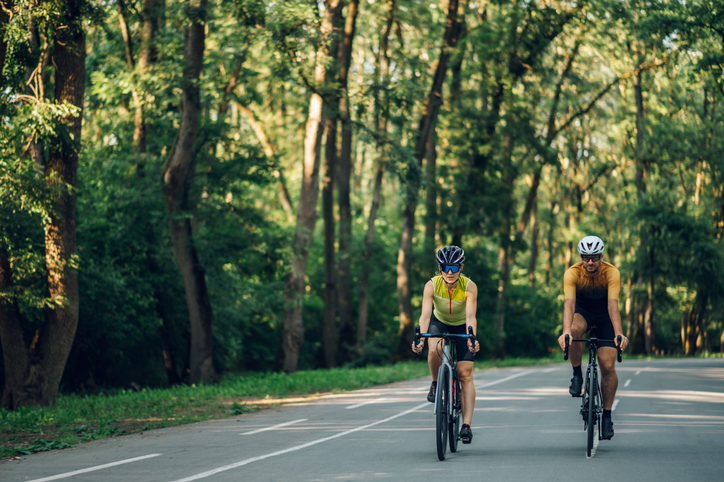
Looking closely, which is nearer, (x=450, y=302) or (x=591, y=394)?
(x=591, y=394)

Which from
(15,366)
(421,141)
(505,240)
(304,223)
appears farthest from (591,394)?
(505,240)

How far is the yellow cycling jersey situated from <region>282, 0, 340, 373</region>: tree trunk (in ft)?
52.5

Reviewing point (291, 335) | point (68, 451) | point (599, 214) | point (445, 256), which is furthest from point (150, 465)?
point (599, 214)

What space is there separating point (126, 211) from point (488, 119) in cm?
1736

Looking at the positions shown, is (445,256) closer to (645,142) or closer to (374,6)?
(374,6)

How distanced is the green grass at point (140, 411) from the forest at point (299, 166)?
245cm

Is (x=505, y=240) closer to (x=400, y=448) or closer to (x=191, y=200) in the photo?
(x=191, y=200)

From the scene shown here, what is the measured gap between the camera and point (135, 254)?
22.0 m

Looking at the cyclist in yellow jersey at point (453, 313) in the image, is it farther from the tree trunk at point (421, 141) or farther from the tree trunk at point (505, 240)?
the tree trunk at point (505, 240)

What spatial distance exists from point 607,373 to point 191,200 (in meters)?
15.0

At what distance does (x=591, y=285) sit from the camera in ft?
26.6

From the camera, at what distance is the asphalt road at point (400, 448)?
277 inches

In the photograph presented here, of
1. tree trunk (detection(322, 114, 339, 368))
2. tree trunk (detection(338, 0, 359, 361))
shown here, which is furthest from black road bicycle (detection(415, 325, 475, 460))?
tree trunk (detection(322, 114, 339, 368))

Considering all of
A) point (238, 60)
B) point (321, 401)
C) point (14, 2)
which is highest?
point (238, 60)
